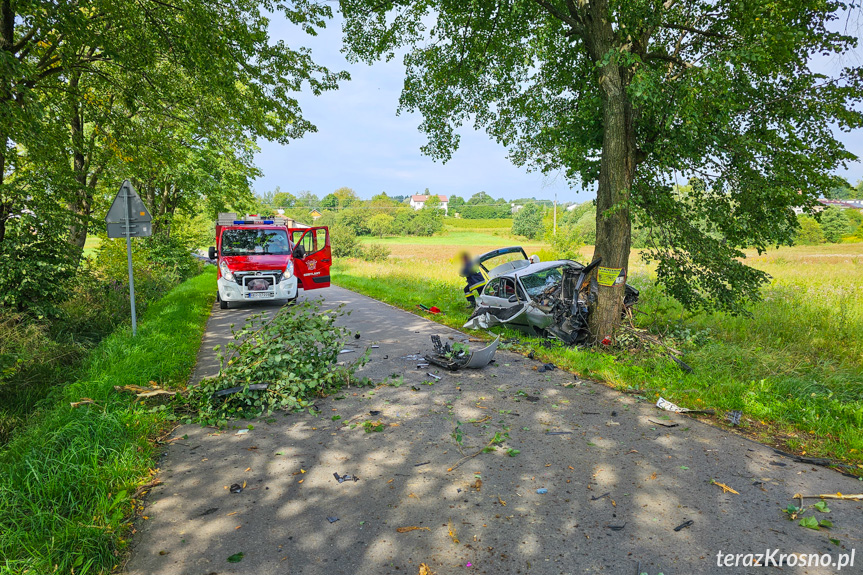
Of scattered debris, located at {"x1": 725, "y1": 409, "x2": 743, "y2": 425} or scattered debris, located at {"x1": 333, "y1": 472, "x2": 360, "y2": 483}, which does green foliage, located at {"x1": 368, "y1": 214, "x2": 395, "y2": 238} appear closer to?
scattered debris, located at {"x1": 725, "y1": 409, "x2": 743, "y2": 425}

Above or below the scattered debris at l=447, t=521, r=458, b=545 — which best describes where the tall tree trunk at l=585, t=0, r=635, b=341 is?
above

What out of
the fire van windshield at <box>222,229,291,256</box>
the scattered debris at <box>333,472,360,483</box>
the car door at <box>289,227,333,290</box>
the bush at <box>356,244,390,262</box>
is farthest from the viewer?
the bush at <box>356,244,390,262</box>

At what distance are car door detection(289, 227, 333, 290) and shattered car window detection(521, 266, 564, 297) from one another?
793 cm

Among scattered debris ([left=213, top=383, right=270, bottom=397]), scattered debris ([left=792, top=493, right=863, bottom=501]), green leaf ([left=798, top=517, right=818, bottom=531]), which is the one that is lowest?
scattered debris ([left=792, top=493, right=863, bottom=501])

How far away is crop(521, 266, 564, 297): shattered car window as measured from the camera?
29.8ft

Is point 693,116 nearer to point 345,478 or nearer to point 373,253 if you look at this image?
point 345,478

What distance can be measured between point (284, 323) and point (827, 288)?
545 inches

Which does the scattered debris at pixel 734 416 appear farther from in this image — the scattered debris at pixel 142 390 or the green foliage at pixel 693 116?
the scattered debris at pixel 142 390

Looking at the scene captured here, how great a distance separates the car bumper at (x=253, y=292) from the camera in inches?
513

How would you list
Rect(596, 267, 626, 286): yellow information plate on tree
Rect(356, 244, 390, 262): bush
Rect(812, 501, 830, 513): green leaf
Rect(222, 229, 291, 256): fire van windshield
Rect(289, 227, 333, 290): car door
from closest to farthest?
Rect(812, 501, 830, 513): green leaf, Rect(596, 267, 626, 286): yellow information plate on tree, Rect(222, 229, 291, 256): fire van windshield, Rect(289, 227, 333, 290): car door, Rect(356, 244, 390, 262): bush

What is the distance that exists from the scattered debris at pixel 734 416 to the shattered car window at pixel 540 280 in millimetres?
4220

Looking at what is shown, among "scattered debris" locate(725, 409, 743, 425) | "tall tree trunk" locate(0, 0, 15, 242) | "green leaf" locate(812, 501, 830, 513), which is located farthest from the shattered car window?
"tall tree trunk" locate(0, 0, 15, 242)

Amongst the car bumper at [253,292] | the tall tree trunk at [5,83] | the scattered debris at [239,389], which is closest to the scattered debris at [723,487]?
the scattered debris at [239,389]

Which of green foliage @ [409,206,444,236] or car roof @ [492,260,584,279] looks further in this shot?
green foliage @ [409,206,444,236]
